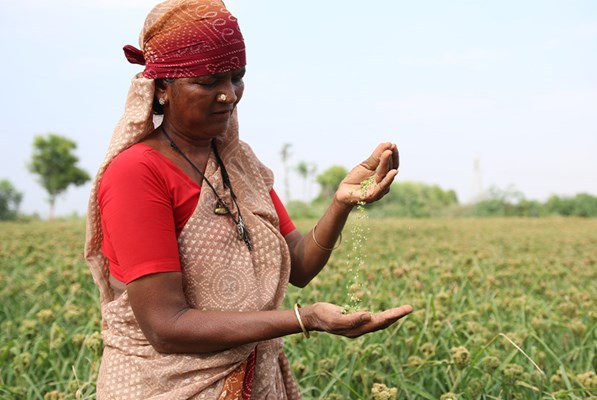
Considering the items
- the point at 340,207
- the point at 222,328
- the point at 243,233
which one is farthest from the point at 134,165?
the point at 340,207

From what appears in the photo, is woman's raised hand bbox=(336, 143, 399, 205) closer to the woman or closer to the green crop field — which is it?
the woman

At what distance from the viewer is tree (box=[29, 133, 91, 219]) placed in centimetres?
4206

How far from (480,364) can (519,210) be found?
23.7m

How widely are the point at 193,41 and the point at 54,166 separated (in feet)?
141

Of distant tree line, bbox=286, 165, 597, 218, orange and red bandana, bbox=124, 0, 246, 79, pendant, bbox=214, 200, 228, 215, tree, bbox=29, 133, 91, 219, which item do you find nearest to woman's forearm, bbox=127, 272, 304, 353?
pendant, bbox=214, 200, 228, 215

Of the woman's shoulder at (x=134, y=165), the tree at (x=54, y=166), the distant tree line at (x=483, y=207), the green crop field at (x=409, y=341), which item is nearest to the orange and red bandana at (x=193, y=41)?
the woman's shoulder at (x=134, y=165)

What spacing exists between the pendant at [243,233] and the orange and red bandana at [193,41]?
42 centimetres

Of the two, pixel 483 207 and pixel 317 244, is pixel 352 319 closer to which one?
pixel 317 244

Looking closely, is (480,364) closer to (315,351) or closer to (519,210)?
(315,351)

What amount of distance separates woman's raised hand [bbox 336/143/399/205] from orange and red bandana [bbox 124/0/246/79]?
0.47m

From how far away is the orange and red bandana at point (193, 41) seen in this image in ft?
6.21

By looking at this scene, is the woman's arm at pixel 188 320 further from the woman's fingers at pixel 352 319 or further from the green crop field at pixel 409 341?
the green crop field at pixel 409 341

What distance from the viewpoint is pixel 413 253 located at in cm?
741

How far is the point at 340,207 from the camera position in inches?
85.8
